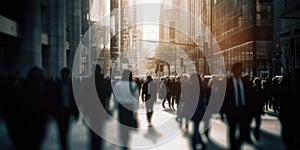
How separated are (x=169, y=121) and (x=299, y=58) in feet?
86.0

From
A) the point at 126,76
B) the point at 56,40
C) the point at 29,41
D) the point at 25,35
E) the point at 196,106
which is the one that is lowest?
the point at 196,106


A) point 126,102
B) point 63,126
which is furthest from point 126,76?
point 63,126

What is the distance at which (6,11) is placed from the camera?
29844 millimetres

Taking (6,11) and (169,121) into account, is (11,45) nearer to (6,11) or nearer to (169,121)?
(6,11)

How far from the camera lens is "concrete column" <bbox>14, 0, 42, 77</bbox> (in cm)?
2998

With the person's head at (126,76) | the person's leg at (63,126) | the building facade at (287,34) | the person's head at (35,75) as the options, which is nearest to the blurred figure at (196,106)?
the person's head at (126,76)

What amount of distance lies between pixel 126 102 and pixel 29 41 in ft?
71.2

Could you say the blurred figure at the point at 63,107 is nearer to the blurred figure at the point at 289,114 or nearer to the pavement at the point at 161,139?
the pavement at the point at 161,139

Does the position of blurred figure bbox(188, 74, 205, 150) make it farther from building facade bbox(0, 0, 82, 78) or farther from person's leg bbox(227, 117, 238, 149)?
building facade bbox(0, 0, 82, 78)

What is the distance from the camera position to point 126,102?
9727 mm

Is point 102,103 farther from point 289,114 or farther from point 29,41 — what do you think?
point 29,41

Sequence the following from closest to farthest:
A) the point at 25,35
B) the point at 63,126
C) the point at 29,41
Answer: the point at 63,126 → the point at 29,41 → the point at 25,35

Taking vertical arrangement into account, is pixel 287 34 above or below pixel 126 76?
above

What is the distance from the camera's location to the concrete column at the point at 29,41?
2998 cm
